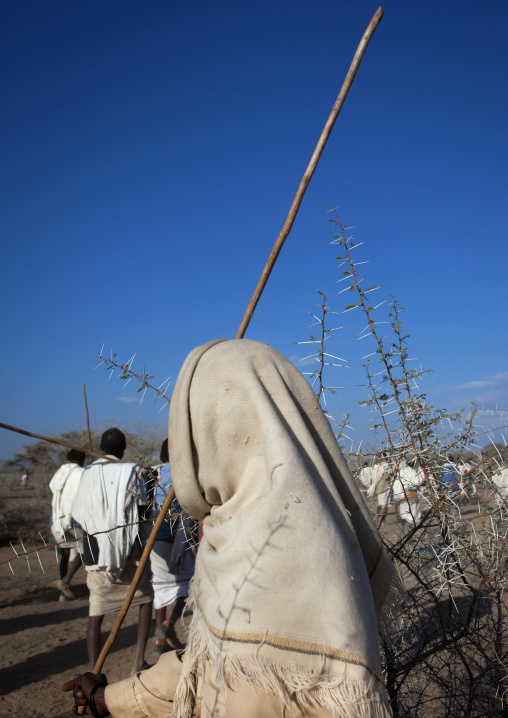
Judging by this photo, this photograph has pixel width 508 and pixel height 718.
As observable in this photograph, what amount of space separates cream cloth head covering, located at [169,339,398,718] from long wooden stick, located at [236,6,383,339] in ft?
1.08

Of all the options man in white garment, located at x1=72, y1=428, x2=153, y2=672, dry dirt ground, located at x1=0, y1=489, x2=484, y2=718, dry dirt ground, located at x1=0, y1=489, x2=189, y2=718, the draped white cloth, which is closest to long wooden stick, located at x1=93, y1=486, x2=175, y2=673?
dry dirt ground, located at x1=0, y1=489, x2=484, y2=718

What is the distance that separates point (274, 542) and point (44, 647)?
5549 millimetres

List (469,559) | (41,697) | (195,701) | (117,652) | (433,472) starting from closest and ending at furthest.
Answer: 1. (195,701)
2. (433,472)
3. (469,559)
4. (41,697)
5. (117,652)

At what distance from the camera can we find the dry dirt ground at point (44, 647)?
4.28 m

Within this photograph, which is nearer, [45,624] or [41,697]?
[41,697]

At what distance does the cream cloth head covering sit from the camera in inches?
46.1

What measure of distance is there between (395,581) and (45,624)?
20.3 ft

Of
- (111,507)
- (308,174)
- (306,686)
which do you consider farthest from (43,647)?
(308,174)

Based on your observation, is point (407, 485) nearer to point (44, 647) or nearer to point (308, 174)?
point (308, 174)

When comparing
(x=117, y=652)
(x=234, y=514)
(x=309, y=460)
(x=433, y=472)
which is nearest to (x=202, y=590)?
(x=234, y=514)

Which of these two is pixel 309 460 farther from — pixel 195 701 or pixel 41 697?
pixel 41 697

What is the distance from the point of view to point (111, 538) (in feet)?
13.7

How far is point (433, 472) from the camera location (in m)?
2.28

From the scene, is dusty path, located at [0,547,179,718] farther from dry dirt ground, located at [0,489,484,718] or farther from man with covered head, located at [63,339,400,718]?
man with covered head, located at [63,339,400,718]
